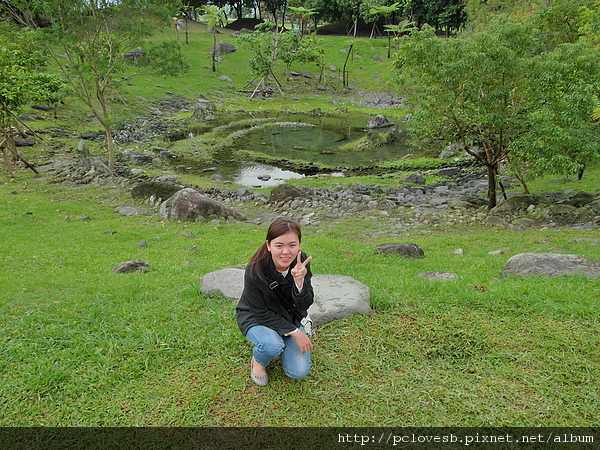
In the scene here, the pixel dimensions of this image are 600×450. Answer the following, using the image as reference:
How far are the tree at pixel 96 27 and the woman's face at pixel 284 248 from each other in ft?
55.5

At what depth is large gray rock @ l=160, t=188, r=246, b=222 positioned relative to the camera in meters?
15.1

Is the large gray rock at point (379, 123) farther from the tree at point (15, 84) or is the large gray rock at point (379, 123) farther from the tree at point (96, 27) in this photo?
the tree at point (15, 84)

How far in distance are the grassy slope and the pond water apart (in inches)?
617

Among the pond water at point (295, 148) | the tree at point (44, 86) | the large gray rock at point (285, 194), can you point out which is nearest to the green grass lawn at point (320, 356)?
the large gray rock at point (285, 194)

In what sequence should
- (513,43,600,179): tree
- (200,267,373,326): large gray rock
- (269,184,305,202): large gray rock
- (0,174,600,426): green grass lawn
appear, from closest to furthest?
(0,174,600,426): green grass lawn < (200,267,373,326): large gray rock < (513,43,600,179): tree < (269,184,305,202): large gray rock

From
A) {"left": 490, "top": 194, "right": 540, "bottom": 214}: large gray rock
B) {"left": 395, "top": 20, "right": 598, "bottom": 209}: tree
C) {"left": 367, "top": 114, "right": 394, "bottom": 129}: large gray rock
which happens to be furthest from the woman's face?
{"left": 367, "top": 114, "right": 394, "bottom": 129}: large gray rock

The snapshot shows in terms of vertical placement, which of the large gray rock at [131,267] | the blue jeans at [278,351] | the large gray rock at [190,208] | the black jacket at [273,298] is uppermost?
the black jacket at [273,298]

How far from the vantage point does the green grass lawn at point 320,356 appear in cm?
418

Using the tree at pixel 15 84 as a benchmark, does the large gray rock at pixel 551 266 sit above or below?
below

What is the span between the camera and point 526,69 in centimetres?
1330

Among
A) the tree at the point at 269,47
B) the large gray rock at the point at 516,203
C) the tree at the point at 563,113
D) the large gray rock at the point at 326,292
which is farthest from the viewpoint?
the tree at the point at 269,47

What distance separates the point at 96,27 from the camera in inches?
681

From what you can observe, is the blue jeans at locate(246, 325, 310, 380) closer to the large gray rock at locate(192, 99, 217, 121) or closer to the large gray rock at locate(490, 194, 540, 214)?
the large gray rock at locate(490, 194, 540, 214)

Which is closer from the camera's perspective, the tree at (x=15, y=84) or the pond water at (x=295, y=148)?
the tree at (x=15, y=84)
